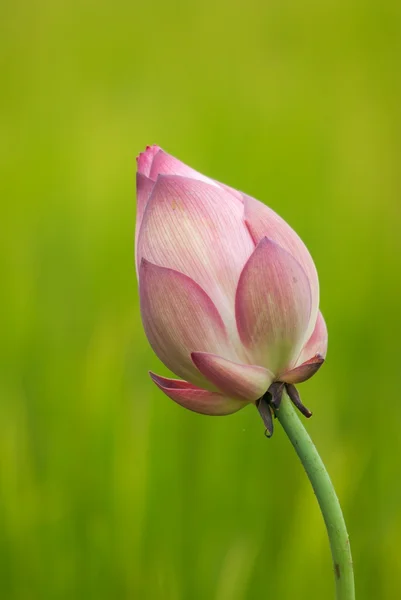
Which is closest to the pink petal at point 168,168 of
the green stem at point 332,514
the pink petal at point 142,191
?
the pink petal at point 142,191

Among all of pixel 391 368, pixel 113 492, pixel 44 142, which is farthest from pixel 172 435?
pixel 44 142

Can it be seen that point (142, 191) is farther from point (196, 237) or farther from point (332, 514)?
point (332, 514)

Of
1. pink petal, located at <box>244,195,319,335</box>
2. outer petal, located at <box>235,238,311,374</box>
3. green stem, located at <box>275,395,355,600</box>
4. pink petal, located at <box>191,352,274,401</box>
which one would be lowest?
green stem, located at <box>275,395,355,600</box>

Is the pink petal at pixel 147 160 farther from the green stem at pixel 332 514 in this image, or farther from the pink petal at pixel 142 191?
the green stem at pixel 332 514

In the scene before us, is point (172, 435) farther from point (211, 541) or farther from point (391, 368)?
point (391, 368)

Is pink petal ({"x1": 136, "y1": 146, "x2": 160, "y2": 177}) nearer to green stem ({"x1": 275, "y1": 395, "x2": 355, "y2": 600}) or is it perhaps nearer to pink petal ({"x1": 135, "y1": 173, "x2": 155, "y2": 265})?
pink petal ({"x1": 135, "y1": 173, "x2": 155, "y2": 265})

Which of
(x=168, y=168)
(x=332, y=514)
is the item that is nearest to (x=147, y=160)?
(x=168, y=168)

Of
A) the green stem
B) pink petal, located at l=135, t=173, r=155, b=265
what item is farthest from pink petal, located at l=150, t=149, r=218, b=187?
the green stem
